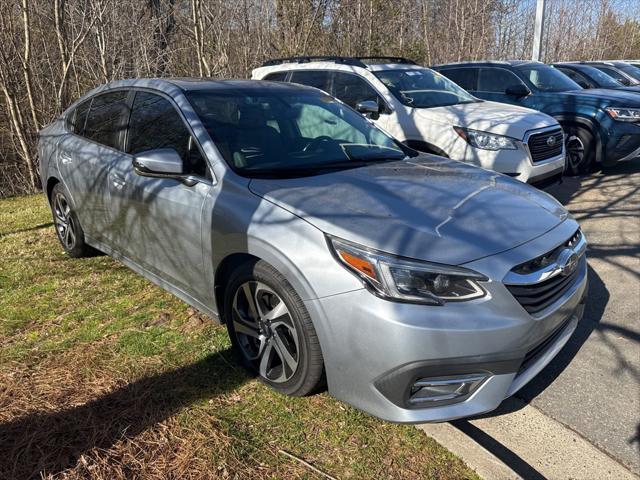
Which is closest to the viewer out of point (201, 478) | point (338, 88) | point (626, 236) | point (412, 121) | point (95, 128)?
point (201, 478)

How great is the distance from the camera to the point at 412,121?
6637 millimetres

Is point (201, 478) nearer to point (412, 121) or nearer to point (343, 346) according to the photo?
point (343, 346)

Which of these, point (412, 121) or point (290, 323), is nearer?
point (290, 323)

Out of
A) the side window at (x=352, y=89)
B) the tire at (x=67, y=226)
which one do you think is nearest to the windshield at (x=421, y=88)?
the side window at (x=352, y=89)

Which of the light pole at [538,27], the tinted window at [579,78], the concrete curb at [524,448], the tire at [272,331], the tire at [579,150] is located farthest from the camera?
the light pole at [538,27]

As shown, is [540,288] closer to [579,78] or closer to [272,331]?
[272,331]

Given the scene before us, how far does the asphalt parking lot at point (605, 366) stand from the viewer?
2693 millimetres

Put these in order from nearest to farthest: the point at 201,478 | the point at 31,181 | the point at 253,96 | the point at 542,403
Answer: the point at 201,478
the point at 542,403
the point at 253,96
the point at 31,181

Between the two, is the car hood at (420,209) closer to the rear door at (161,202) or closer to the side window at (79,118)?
the rear door at (161,202)

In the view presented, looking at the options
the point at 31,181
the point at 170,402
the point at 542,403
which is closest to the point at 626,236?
the point at 542,403

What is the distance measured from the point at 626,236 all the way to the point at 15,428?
564cm

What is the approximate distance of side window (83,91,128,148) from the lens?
4.20 metres

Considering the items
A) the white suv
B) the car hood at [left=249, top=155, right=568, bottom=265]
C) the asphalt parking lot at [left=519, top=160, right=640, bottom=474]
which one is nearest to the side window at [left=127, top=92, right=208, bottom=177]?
the car hood at [left=249, top=155, right=568, bottom=265]

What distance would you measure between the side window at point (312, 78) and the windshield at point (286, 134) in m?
3.44
